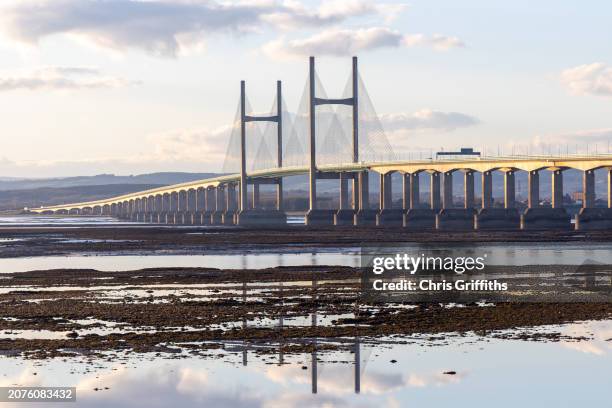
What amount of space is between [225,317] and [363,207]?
4103 inches

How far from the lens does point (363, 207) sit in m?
133

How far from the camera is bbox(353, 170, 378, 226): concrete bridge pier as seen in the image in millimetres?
126812

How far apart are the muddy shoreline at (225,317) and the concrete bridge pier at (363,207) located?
84914 mm

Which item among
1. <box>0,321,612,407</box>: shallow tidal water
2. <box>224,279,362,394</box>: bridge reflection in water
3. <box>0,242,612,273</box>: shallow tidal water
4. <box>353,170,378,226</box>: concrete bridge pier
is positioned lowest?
<box>0,242,612,273</box>: shallow tidal water

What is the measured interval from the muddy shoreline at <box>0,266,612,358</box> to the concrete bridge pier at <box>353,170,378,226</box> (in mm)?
84914

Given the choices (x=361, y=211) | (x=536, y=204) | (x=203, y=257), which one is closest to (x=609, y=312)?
(x=203, y=257)

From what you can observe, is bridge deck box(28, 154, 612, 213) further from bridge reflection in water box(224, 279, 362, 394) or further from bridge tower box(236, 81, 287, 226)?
bridge reflection in water box(224, 279, 362, 394)

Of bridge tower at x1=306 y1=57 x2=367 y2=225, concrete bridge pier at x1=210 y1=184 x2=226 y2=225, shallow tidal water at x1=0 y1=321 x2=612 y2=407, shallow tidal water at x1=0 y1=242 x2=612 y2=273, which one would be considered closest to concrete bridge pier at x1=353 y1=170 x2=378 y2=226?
bridge tower at x1=306 y1=57 x2=367 y2=225

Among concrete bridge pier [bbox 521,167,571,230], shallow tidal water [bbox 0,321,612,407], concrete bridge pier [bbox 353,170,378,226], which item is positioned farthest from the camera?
concrete bridge pier [bbox 353,170,378,226]

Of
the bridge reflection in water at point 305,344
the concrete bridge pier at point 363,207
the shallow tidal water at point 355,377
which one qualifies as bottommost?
the shallow tidal water at point 355,377

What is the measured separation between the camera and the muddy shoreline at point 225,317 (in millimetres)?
25047

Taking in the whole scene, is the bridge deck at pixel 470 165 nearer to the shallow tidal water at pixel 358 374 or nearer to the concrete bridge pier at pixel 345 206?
the concrete bridge pier at pixel 345 206

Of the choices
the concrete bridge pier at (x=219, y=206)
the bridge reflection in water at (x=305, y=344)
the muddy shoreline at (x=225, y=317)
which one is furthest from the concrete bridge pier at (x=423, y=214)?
the bridge reflection in water at (x=305, y=344)

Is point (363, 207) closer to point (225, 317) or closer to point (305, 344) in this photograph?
point (225, 317)
